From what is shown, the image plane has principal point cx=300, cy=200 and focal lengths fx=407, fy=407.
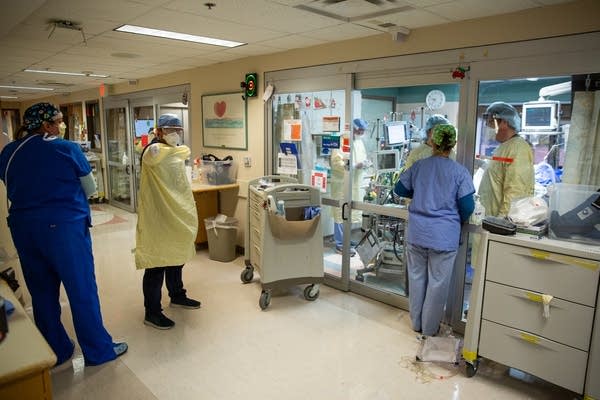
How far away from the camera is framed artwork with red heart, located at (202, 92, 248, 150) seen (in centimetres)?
473

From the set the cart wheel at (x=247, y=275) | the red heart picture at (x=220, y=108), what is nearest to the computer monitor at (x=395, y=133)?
the cart wheel at (x=247, y=275)

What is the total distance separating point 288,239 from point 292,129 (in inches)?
51.0

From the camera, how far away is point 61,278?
8.03ft

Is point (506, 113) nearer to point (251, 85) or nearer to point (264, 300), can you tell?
point (264, 300)

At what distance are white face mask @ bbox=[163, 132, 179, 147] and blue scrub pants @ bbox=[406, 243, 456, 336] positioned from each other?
1912 mm

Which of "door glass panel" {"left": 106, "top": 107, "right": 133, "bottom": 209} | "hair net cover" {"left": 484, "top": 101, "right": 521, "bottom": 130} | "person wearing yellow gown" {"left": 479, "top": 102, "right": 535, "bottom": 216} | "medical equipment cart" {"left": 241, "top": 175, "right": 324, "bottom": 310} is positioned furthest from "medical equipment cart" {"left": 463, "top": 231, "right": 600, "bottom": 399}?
"door glass panel" {"left": 106, "top": 107, "right": 133, "bottom": 209}

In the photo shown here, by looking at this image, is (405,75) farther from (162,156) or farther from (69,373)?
(69,373)

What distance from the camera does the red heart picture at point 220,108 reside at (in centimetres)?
492

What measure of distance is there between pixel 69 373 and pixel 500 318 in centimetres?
267

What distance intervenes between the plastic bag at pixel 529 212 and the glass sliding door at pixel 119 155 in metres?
6.30

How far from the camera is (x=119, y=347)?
110 inches

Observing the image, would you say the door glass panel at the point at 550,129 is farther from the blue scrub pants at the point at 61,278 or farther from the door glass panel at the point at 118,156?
the door glass panel at the point at 118,156

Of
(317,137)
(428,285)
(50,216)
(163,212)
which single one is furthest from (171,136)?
(428,285)

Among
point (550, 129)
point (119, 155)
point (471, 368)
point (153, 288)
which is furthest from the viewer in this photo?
point (119, 155)
